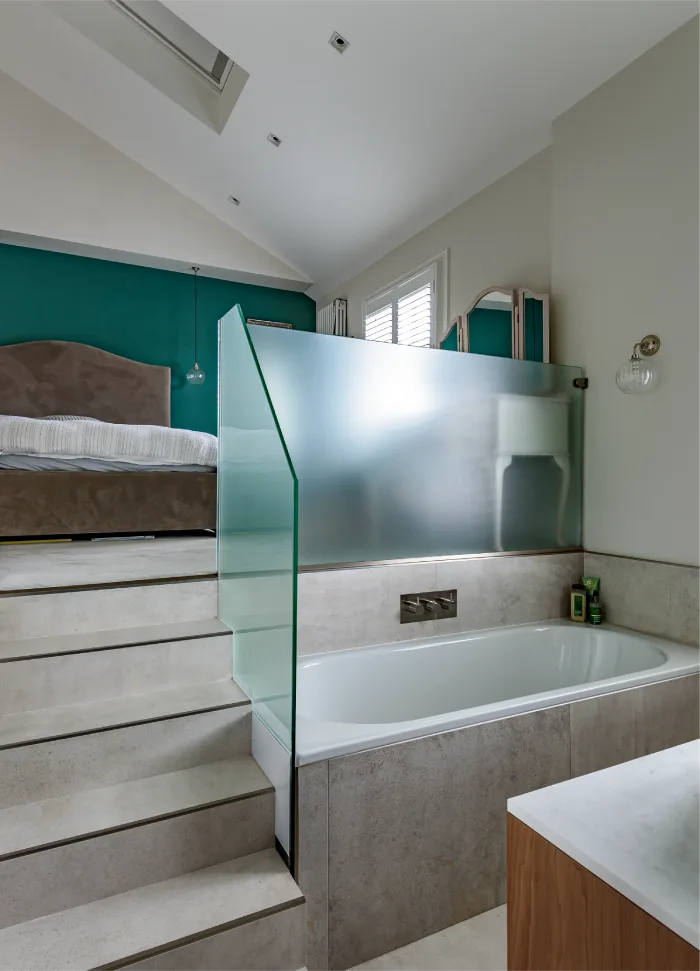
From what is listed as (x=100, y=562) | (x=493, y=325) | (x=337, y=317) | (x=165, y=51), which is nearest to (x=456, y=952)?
(x=100, y=562)

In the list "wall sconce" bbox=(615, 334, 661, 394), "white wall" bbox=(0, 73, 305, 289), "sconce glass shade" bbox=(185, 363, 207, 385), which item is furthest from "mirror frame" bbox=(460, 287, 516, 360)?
"sconce glass shade" bbox=(185, 363, 207, 385)

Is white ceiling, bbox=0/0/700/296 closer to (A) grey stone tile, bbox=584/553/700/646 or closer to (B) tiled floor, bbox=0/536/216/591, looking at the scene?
(A) grey stone tile, bbox=584/553/700/646

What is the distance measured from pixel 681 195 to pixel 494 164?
1.27 m

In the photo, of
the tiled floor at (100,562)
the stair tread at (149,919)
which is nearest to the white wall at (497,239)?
the tiled floor at (100,562)

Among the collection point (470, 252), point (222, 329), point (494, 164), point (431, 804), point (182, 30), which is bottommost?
point (431, 804)

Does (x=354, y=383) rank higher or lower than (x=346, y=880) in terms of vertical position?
higher

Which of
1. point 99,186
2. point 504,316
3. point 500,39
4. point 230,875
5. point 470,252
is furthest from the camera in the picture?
point 99,186

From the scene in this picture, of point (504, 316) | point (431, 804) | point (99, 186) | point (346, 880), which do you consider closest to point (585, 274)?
point (504, 316)

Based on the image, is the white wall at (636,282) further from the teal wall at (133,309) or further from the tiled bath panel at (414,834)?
the teal wall at (133,309)

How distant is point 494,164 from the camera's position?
10.8 ft

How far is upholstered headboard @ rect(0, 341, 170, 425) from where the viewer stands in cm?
452

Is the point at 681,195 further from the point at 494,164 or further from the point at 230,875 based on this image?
the point at 230,875

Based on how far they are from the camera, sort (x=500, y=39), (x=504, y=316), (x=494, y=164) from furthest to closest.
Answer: (x=494, y=164), (x=504, y=316), (x=500, y=39)

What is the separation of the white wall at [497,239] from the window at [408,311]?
5.0 inches
